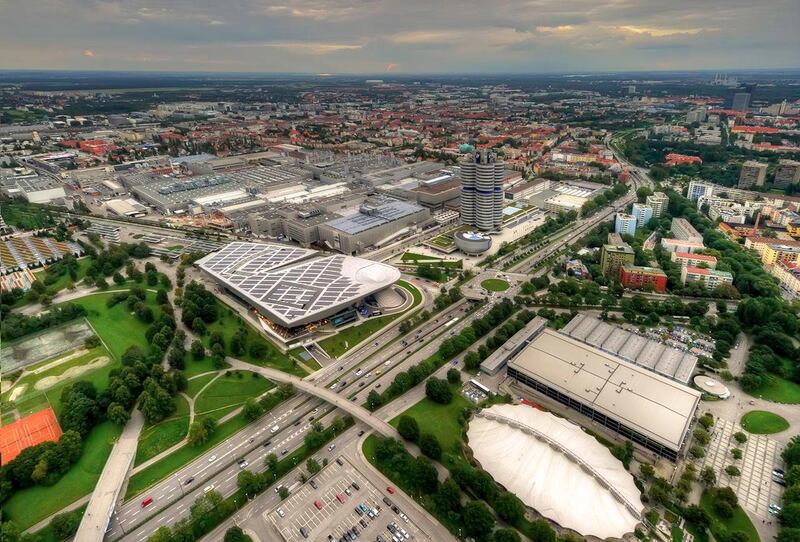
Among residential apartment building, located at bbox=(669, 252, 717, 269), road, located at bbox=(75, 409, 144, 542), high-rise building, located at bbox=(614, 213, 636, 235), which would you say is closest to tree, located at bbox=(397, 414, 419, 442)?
road, located at bbox=(75, 409, 144, 542)

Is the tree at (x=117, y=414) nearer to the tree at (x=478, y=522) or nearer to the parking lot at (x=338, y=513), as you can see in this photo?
the parking lot at (x=338, y=513)

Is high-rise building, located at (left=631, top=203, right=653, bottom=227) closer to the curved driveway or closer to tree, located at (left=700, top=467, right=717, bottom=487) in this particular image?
tree, located at (left=700, top=467, right=717, bottom=487)

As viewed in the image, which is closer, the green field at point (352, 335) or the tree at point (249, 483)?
the tree at point (249, 483)

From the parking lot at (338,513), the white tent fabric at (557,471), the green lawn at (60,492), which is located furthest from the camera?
the green lawn at (60,492)

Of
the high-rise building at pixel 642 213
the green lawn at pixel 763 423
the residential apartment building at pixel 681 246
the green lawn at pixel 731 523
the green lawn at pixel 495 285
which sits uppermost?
the high-rise building at pixel 642 213

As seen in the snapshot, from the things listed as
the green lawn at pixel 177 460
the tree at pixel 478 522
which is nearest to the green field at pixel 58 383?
the green lawn at pixel 177 460

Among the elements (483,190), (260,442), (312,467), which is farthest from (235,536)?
(483,190)

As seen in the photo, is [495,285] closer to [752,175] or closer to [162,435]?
[162,435]
